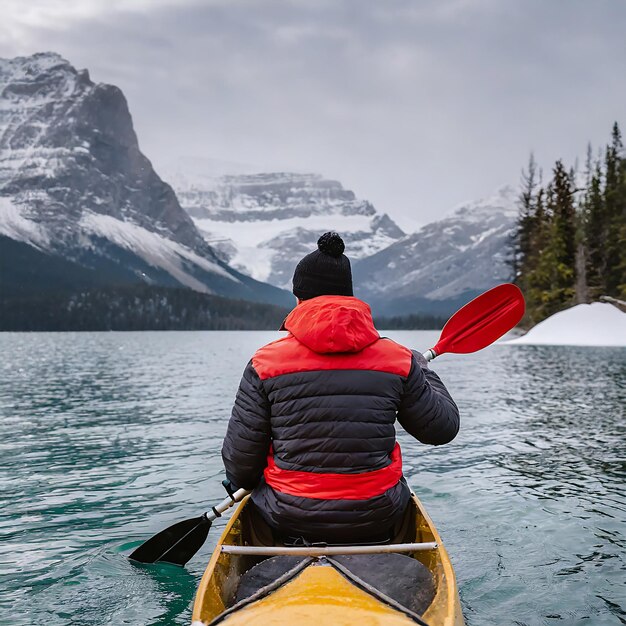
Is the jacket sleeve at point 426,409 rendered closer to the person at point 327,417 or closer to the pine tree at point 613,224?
the person at point 327,417

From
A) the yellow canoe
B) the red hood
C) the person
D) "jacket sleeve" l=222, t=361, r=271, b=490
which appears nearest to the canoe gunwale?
the yellow canoe

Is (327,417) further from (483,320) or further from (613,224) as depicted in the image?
(613,224)

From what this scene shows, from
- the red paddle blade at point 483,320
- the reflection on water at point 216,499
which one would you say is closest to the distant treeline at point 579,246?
the reflection on water at point 216,499

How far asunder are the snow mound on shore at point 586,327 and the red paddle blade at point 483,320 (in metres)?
51.3

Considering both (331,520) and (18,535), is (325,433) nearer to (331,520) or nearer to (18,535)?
(331,520)

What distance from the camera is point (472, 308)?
8047 millimetres

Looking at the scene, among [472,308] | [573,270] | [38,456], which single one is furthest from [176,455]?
[573,270]

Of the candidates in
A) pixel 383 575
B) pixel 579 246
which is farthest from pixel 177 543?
pixel 579 246

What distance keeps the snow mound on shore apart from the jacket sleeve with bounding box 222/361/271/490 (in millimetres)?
55174

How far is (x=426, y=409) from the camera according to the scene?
16.9ft

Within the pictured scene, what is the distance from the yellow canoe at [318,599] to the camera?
3.95 metres

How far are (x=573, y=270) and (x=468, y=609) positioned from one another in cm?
6657

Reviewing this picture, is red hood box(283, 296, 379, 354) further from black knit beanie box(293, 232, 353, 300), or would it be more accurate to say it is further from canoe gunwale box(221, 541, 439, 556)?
canoe gunwale box(221, 541, 439, 556)

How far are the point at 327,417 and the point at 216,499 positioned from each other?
7013 mm
